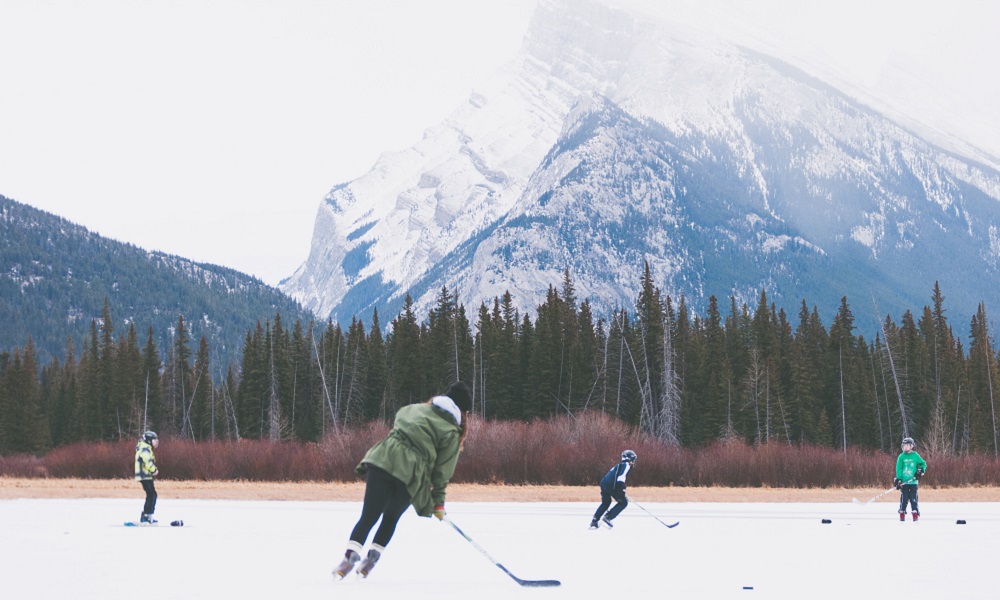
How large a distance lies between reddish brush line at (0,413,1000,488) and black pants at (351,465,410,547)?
35384mm

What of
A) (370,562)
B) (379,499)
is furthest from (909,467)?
(379,499)

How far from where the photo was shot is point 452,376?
317 feet

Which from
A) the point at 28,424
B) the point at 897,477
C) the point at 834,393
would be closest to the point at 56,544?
the point at 897,477

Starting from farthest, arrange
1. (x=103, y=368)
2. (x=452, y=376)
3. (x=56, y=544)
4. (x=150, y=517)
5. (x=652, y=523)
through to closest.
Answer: (x=103, y=368), (x=452, y=376), (x=652, y=523), (x=150, y=517), (x=56, y=544)

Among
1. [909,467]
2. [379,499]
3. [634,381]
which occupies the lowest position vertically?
[379,499]

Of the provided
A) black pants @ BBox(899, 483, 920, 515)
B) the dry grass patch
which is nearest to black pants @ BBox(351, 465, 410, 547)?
black pants @ BBox(899, 483, 920, 515)

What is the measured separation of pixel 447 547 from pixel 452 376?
80386 millimetres

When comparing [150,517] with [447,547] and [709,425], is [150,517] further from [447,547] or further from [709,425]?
[709,425]

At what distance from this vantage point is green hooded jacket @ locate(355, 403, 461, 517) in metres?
11.0

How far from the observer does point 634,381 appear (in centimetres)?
9412

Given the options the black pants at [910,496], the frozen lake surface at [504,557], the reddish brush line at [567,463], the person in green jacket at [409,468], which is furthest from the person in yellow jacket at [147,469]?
the reddish brush line at [567,463]

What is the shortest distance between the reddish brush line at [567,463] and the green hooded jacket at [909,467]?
2228 centimetres

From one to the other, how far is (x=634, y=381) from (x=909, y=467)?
230 ft

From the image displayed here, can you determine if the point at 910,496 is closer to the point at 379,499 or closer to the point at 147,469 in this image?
the point at 147,469
